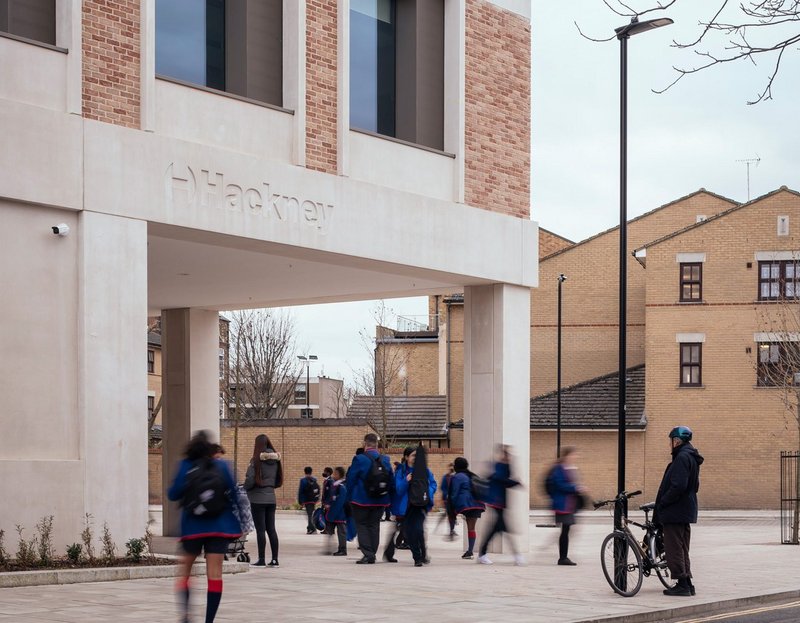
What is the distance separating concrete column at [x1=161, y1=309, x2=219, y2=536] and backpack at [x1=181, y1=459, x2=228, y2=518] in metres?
15.6

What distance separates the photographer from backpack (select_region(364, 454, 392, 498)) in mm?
17734

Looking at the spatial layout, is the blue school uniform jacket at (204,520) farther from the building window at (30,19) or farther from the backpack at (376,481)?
the backpack at (376,481)

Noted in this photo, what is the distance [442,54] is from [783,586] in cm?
1007

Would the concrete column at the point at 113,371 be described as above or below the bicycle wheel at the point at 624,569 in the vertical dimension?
above

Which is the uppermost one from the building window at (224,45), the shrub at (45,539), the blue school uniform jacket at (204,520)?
the building window at (224,45)

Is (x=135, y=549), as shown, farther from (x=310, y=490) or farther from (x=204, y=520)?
(x=310, y=490)

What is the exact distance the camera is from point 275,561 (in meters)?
17.6

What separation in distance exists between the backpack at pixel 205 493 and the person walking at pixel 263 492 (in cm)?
725

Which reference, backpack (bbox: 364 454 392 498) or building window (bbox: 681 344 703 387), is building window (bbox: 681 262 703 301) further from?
backpack (bbox: 364 454 392 498)

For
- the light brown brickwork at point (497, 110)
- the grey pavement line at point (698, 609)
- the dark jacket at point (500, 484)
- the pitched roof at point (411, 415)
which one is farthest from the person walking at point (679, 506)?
the pitched roof at point (411, 415)

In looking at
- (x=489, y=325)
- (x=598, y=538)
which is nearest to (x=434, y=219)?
(x=489, y=325)

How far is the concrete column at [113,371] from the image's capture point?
1490cm

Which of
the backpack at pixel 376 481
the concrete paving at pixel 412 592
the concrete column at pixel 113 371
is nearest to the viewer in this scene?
the concrete paving at pixel 412 592

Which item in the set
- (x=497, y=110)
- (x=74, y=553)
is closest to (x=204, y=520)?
(x=74, y=553)
